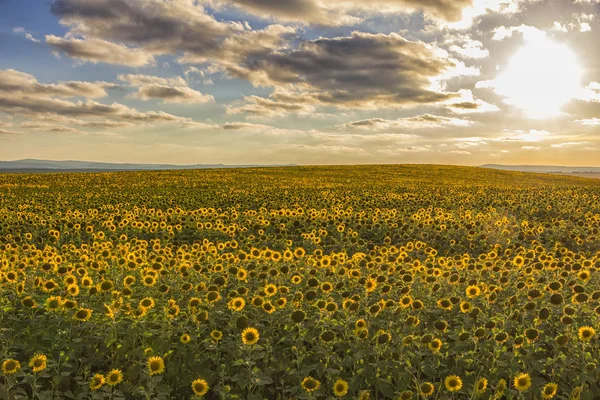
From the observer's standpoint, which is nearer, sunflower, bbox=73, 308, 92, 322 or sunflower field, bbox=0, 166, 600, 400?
sunflower field, bbox=0, 166, 600, 400

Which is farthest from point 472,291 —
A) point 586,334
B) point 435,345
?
point 435,345

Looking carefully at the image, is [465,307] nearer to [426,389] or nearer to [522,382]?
[522,382]

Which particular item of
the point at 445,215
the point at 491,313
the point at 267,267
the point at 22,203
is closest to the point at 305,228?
the point at 445,215

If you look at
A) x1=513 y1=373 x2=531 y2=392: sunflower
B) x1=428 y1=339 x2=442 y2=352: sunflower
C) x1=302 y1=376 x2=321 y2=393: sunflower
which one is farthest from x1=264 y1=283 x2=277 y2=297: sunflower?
x1=513 y1=373 x2=531 y2=392: sunflower

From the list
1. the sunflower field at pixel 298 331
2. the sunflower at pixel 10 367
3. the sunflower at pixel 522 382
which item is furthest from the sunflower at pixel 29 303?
the sunflower at pixel 522 382

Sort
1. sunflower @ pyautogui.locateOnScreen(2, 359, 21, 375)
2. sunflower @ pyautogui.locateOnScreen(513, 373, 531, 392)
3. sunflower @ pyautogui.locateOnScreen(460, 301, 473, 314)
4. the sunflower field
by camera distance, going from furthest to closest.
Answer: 1. sunflower @ pyautogui.locateOnScreen(460, 301, 473, 314)
2. the sunflower field
3. sunflower @ pyautogui.locateOnScreen(513, 373, 531, 392)
4. sunflower @ pyautogui.locateOnScreen(2, 359, 21, 375)

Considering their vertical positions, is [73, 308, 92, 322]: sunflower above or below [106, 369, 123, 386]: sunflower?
above

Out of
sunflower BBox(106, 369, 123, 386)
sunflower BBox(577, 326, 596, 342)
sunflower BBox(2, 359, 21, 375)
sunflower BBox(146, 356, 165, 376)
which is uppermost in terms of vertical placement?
sunflower BBox(577, 326, 596, 342)

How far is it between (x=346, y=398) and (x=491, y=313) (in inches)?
120

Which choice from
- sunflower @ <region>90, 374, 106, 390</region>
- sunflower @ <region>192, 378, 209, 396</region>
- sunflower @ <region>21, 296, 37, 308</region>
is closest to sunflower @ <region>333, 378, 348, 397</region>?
sunflower @ <region>192, 378, 209, 396</region>

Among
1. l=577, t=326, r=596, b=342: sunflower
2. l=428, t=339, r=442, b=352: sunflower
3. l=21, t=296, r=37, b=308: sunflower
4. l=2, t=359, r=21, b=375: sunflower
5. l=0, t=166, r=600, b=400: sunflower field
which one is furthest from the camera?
l=21, t=296, r=37, b=308: sunflower

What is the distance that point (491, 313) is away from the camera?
6.77m

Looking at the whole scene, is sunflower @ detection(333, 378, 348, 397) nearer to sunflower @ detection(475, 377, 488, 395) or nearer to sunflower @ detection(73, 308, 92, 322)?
sunflower @ detection(475, 377, 488, 395)

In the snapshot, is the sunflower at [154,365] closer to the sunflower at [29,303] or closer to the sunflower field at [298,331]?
the sunflower field at [298,331]
